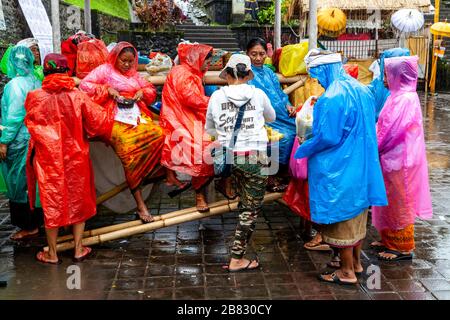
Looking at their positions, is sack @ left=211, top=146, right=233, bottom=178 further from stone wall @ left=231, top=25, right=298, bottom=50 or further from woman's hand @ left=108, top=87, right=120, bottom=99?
stone wall @ left=231, top=25, right=298, bottom=50

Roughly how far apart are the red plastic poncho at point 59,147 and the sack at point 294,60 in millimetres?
2183

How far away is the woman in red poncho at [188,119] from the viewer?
5.14 m

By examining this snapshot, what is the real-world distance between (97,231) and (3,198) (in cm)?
238

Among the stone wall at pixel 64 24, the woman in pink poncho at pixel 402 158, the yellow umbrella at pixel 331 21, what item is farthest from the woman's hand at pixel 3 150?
the yellow umbrella at pixel 331 21

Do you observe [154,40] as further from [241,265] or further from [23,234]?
[241,265]

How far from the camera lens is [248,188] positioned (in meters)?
4.53

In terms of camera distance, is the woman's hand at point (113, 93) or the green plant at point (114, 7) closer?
the woman's hand at point (113, 93)

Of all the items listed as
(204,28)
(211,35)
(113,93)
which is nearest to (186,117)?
(113,93)

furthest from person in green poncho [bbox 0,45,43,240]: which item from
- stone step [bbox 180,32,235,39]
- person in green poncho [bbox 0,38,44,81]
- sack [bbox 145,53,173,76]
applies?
stone step [bbox 180,32,235,39]

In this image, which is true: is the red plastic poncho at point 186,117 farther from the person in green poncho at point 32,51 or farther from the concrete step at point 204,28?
the concrete step at point 204,28

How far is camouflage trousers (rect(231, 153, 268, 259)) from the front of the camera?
4.45 m

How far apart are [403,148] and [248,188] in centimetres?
141

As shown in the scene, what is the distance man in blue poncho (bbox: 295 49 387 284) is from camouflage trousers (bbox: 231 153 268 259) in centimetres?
38
